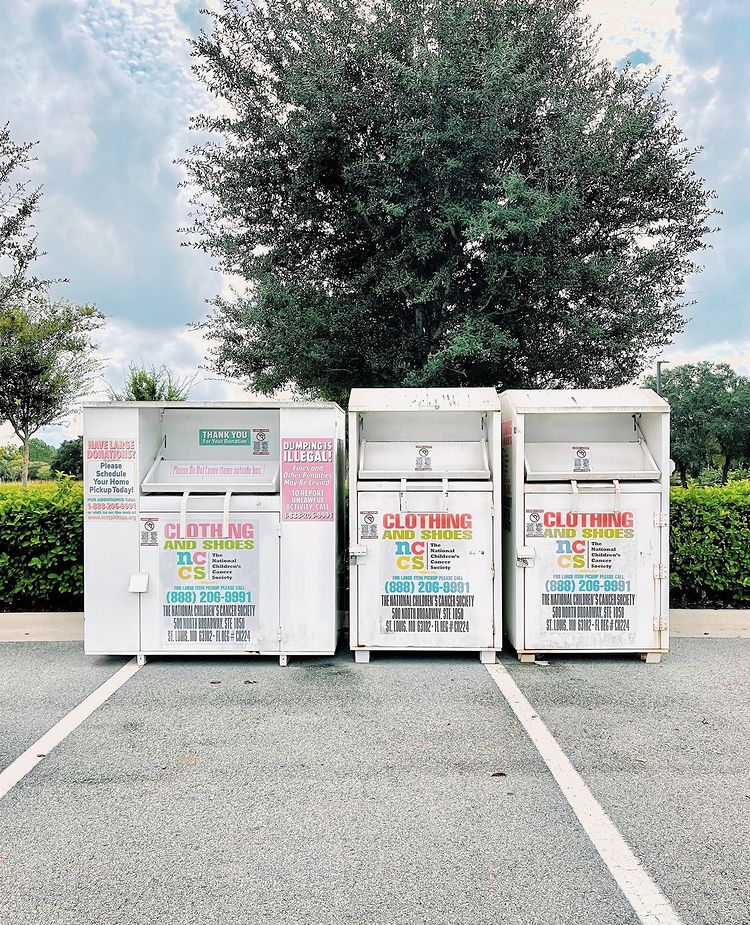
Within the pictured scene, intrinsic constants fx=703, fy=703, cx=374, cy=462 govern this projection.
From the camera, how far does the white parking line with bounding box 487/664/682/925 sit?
2551 mm

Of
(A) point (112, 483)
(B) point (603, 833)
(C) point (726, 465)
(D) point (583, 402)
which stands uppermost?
(D) point (583, 402)

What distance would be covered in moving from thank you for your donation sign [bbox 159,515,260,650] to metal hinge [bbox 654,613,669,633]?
3105 mm

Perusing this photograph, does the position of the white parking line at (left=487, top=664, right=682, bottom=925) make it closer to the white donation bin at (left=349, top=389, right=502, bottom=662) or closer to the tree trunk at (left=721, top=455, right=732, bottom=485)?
the white donation bin at (left=349, top=389, right=502, bottom=662)

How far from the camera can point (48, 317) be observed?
64.1ft

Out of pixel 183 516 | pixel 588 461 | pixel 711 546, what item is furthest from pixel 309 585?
pixel 711 546

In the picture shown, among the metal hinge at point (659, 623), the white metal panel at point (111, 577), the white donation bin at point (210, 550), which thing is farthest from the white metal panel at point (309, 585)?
the metal hinge at point (659, 623)

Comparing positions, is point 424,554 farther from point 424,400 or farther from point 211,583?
point 211,583

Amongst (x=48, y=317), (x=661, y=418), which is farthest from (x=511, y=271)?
(x=48, y=317)

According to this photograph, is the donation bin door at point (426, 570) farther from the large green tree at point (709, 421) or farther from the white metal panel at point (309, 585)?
the large green tree at point (709, 421)

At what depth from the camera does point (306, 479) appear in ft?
18.0

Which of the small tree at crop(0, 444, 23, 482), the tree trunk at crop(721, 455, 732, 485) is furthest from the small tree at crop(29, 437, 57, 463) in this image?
the tree trunk at crop(721, 455, 732, 485)

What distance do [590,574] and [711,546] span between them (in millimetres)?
2472

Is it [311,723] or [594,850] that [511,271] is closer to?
[311,723]

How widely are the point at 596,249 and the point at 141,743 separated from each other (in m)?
8.61
